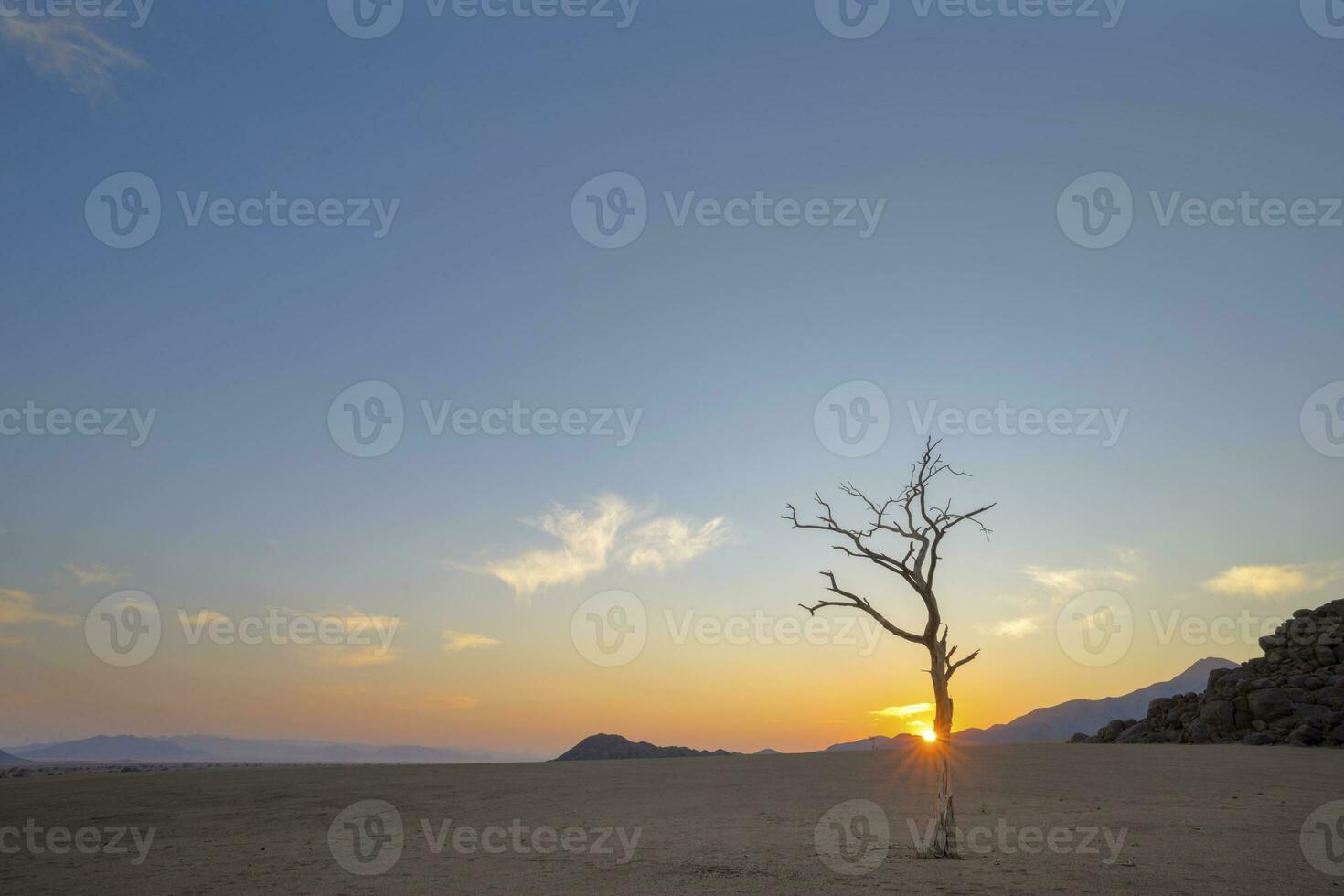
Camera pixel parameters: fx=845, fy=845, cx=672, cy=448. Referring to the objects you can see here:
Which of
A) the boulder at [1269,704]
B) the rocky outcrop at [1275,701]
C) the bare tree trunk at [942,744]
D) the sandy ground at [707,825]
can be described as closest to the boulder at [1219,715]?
the rocky outcrop at [1275,701]

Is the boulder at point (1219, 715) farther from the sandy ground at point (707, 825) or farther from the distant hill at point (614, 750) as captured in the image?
the distant hill at point (614, 750)

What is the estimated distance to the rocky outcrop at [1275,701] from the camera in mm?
34531

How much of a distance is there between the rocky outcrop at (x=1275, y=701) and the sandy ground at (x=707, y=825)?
3645 millimetres

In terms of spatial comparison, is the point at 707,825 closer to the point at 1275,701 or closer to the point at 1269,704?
the point at 1269,704

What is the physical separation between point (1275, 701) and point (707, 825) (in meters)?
29.4

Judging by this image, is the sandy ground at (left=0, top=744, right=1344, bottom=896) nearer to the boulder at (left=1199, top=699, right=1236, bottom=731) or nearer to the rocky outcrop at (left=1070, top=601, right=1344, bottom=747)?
the rocky outcrop at (left=1070, top=601, right=1344, bottom=747)

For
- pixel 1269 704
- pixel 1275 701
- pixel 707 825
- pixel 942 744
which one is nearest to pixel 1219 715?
pixel 1269 704

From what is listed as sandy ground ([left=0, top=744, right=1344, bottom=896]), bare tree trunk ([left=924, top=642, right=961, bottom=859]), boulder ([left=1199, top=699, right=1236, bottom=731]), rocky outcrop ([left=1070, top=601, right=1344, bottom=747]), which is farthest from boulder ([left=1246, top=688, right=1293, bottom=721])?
bare tree trunk ([left=924, top=642, right=961, bottom=859])

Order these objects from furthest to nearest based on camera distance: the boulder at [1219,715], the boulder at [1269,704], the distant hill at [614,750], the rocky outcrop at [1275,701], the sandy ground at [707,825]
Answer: the distant hill at [614,750] < the boulder at [1219,715] < the boulder at [1269,704] < the rocky outcrop at [1275,701] < the sandy ground at [707,825]

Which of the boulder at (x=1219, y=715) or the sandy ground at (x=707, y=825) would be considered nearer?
the sandy ground at (x=707, y=825)

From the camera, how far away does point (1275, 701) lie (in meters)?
36.5

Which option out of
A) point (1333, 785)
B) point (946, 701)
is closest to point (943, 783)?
point (946, 701)

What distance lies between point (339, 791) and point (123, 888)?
1373 cm

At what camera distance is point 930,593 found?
16188mm
